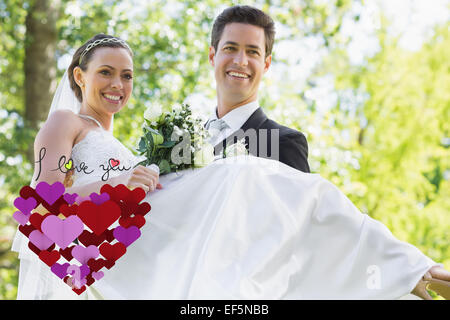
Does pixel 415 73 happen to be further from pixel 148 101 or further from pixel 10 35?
pixel 10 35

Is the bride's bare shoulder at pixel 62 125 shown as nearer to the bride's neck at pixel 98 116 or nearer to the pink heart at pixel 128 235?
the bride's neck at pixel 98 116

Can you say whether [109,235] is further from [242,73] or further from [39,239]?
[242,73]

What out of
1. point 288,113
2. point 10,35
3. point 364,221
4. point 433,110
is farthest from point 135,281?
point 433,110

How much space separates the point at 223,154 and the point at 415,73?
24.5ft

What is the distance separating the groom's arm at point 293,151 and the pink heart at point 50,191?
4.11 ft

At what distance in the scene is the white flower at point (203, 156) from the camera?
2.72 m

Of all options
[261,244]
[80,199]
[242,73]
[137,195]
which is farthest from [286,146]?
[80,199]

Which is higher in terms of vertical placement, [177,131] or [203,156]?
[177,131]

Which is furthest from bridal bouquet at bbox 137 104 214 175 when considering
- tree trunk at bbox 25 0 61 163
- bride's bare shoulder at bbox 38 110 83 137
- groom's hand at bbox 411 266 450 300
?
tree trunk at bbox 25 0 61 163

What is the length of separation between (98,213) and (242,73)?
135 cm

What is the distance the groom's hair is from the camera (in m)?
3.38

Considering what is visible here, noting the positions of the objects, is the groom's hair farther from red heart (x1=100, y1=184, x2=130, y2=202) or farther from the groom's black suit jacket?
red heart (x1=100, y1=184, x2=130, y2=202)

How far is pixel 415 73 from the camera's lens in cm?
936

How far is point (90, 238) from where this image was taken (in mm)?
2648
